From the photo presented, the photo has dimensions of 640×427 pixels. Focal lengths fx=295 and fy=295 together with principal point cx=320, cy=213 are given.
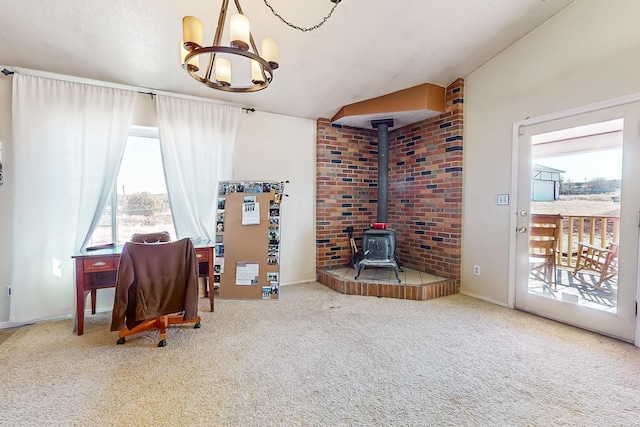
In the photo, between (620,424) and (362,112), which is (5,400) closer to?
(620,424)

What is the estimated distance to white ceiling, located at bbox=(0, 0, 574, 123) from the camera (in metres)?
2.30

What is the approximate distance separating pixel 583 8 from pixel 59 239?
5325 millimetres

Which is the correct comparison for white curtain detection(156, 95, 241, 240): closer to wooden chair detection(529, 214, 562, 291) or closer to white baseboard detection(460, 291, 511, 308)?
white baseboard detection(460, 291, 511, 308)

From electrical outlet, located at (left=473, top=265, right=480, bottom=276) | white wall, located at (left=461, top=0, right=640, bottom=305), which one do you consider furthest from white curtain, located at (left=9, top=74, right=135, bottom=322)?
electrical outlet, located at (left=473, top=265, right=480, bottom=276)

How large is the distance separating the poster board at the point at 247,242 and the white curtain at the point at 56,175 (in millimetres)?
1227

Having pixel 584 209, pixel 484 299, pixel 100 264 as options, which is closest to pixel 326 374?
pixel 100 264

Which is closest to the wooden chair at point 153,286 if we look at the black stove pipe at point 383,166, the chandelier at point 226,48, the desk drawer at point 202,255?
the desk drawer at point 202,255

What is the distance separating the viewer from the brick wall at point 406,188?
378 cm

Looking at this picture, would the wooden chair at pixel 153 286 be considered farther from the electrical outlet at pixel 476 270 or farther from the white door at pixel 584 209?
the white door at pixel 584 209

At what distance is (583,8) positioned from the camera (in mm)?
2639

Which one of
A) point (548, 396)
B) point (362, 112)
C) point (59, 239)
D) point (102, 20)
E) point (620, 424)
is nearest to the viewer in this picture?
point (620, 424)

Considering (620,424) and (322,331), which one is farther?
(322,331)

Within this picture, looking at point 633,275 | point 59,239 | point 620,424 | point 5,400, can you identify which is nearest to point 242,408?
point 5,400

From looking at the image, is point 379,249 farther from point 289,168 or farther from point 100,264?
point 100,264
